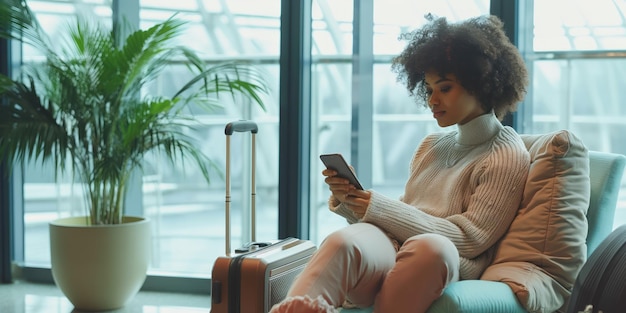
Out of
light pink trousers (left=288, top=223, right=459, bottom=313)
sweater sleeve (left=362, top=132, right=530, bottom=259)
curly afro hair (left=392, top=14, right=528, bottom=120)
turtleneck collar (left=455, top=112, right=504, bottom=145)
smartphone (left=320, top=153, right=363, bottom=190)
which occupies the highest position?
curly afro hair (left=392, top=14, right=528, bottom=120)

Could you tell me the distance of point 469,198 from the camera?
2.41 meters

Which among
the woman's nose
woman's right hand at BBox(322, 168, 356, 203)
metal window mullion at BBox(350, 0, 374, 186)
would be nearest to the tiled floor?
metal window mullion at BBox(350, 0, 374, 186)

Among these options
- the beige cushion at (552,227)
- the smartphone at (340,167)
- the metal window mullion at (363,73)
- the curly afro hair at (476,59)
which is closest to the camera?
the beige cushion at (552,227)

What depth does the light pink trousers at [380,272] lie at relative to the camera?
2.02 m

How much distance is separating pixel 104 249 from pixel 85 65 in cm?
86

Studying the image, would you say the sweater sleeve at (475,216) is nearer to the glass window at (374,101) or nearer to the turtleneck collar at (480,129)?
the turtleneck collar at (480,129)

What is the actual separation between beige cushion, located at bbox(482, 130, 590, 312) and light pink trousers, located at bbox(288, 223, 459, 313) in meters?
0.23

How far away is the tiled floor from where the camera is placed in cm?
377

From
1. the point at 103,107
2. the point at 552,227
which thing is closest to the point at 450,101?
the point at 552,227

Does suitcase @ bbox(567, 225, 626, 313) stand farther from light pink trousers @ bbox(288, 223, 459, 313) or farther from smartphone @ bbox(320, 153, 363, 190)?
smartphone @ bbox(320, 153, 363, 190)

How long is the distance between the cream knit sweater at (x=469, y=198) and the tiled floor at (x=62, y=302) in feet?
5.21

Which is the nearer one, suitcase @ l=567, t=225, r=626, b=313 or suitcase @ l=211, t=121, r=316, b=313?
suitcase @ l=567, t=225, r=626, b=313

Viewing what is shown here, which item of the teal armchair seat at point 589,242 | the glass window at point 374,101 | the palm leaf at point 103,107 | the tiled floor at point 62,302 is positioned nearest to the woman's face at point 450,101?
the teal armchair seat at point 589,242

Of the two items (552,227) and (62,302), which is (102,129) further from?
(552,227)
